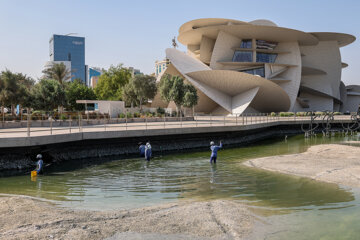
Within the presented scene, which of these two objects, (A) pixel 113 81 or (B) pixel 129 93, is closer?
(B) pixel 129 93

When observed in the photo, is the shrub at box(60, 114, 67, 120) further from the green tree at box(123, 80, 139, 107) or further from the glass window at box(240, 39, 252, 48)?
the glass window at box(240, 39, 252, 48)

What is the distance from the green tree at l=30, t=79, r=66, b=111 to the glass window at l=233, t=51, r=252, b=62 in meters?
34.3

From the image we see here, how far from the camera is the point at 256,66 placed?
58000mm

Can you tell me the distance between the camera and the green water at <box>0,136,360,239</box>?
777cm

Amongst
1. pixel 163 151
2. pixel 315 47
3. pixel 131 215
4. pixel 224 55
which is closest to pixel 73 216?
pixel 131 215

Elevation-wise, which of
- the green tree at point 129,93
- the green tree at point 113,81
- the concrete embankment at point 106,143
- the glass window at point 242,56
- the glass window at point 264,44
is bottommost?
the concrete embankment at point 106,143

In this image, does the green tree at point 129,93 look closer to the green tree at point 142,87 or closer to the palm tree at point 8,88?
the green tree at point 142,87

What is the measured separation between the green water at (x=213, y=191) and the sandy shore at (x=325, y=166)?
29.8 inches

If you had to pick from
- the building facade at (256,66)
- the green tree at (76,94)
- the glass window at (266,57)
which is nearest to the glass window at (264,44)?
the building facade at (256,66)

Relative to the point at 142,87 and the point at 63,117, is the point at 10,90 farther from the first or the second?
the point at 142,87

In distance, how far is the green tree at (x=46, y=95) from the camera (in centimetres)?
3206

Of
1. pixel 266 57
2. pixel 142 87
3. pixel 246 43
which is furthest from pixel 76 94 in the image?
pixel 266 57

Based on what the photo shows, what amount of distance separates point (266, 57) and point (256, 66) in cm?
318

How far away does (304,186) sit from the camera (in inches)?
444
